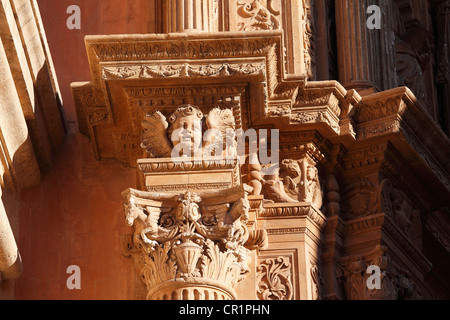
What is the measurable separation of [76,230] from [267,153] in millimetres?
1345

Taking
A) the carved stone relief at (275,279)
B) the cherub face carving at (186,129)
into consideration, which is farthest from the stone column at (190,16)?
the carved stone relief at (275,279)

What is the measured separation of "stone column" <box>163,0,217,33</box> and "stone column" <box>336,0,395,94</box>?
115 cm

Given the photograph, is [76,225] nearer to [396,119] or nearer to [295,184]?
[295,184]

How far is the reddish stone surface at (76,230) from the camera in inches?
360

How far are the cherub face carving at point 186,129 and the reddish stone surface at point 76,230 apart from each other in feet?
3.04

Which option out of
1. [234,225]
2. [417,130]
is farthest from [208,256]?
[417,130]

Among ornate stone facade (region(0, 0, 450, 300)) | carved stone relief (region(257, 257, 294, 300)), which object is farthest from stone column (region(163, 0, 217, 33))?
carved stone relief (region(257, 257, 294, 300))

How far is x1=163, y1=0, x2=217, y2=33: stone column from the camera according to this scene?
9.20 meters

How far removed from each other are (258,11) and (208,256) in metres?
2.07

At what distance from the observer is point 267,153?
923 cm

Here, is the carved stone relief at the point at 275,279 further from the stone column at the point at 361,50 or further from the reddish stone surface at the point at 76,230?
the stone column at the point at 361,50

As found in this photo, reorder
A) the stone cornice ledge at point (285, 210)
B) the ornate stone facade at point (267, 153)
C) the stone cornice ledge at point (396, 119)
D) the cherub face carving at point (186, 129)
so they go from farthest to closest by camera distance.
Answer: the stone cornice ledge at point (396, 119) < the stone cornice ledge at point (285, 210) < the cherub face carving at point (186, 129) < the ornate stone facade at point (267, 153)

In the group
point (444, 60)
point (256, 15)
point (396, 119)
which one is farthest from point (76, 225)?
point (444, 60)

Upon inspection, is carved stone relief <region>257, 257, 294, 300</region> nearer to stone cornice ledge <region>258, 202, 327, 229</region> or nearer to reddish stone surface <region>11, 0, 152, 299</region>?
stone cornice ledge <region>258, 202, 327, 229</region>
